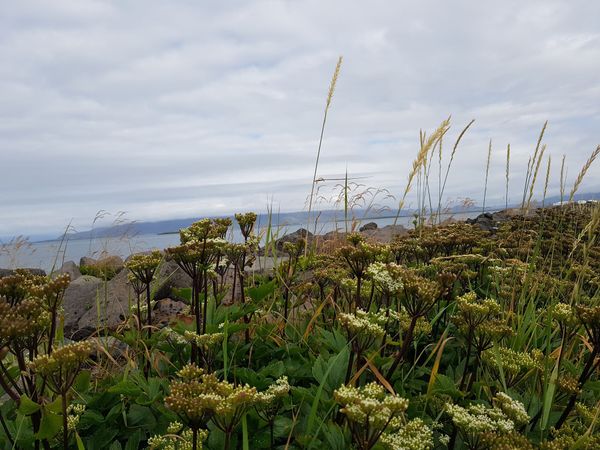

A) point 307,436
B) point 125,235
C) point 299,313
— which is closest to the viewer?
point 307,436

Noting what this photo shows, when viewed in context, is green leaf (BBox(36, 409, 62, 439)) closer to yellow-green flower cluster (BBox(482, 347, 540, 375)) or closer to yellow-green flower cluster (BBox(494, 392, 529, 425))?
yellow-green flower cluster (BBox(494, 392, 529, 425))

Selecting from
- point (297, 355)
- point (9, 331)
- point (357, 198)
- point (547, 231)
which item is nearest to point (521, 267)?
point (297, 355)

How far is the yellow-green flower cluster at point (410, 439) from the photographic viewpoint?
7.08ft

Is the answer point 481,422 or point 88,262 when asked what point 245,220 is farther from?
point 88,262

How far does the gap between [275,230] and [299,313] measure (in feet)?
5.76

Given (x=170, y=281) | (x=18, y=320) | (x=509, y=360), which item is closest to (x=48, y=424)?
(x=18, y=320)

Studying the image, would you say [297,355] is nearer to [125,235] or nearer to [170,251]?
[170,251]

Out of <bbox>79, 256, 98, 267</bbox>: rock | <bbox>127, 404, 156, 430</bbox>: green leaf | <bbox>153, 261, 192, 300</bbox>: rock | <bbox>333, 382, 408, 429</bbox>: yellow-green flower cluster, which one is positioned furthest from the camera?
<bbox>79, 256, 98, 267</bbox>: rock

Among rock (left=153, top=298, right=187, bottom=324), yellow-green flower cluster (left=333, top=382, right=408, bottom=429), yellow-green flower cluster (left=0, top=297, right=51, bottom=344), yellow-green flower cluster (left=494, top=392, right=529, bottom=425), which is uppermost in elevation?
yellow-green flower cluster (left=0, top=297, right=51, bottom=344)

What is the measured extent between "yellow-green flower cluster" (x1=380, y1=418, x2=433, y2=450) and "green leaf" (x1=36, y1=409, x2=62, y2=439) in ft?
5.12

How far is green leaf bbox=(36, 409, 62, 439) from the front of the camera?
2.30 meters

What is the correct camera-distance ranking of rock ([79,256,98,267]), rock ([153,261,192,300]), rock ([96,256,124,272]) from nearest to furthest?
rock ([153,261,192,300]), rock ([96,256,124,272]), rock ([79,256,98,267])

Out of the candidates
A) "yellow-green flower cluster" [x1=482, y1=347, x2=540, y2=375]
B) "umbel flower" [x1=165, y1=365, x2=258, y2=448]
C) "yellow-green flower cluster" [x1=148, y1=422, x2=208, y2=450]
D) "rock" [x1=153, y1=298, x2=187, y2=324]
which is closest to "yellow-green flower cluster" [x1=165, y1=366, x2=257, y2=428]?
"umbel flower" [x1=165, y1=365, x2=258, y2=448]

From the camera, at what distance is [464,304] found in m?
3.05
